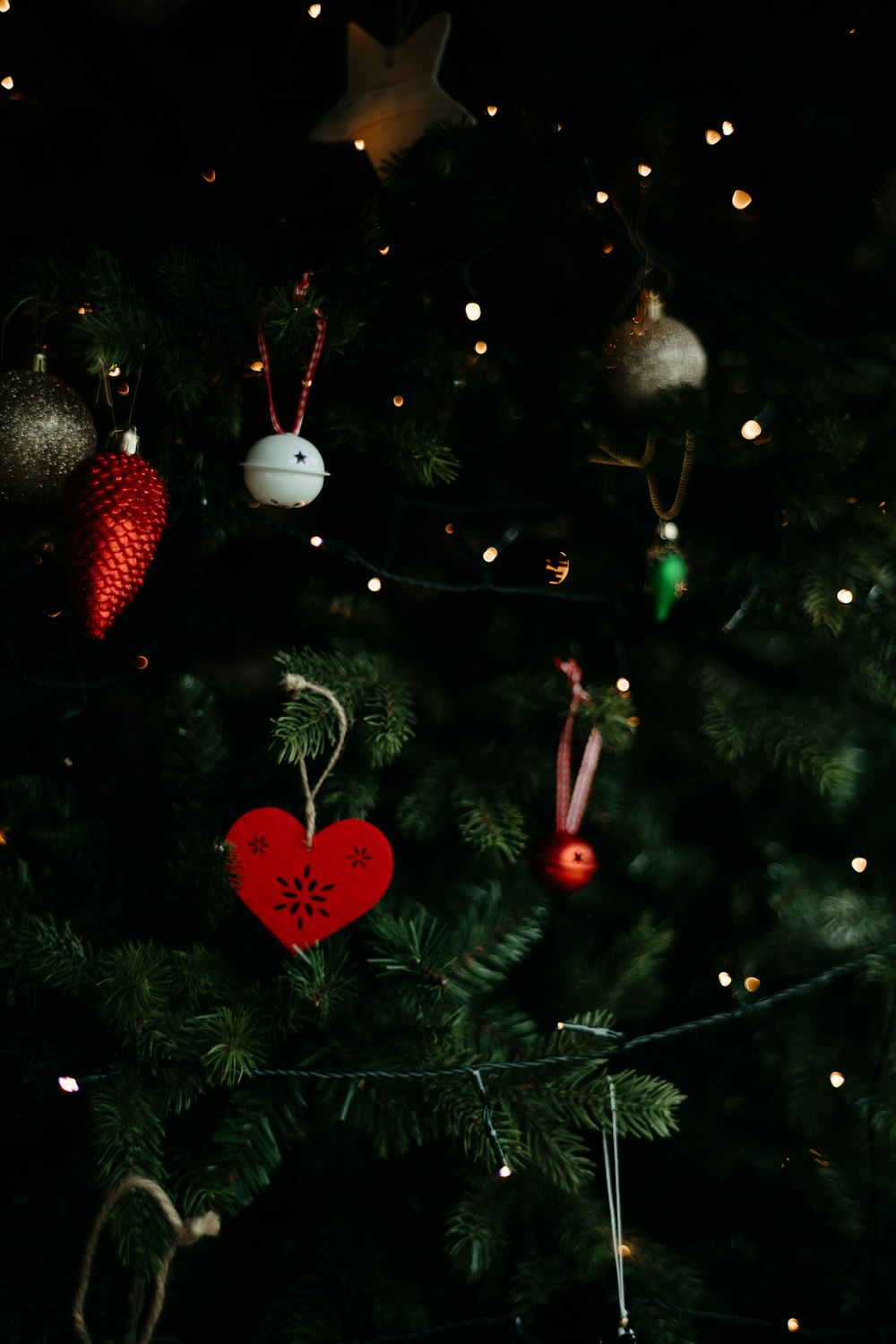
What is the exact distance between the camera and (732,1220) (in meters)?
0.85

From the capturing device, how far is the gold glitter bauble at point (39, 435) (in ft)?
2.21

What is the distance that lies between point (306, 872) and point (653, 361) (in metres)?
0.44

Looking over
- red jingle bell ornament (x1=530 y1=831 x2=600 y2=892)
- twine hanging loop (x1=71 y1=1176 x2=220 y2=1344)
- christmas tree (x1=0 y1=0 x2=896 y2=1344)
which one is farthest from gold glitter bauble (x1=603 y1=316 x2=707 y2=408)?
twine hanging loop (x1=71 y1=1176 x2=220 y2=1344)

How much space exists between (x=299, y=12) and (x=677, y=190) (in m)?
0.37

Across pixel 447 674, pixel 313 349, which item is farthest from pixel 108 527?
pixel 447 674

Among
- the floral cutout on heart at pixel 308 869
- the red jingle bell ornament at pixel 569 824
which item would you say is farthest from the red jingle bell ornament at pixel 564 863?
the floral cutout on heart at pixel 308 869

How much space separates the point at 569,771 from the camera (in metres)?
0.77

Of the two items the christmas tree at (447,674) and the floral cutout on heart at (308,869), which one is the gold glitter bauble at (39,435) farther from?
the floral cutout on heart at (308,869)

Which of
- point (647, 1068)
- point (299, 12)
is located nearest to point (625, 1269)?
point (647, 1068)

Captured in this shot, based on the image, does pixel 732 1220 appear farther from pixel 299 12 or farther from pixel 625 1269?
pixel 299 12

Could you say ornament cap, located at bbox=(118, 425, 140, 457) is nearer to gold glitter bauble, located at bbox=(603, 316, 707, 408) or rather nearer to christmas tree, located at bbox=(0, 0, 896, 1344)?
christmas tree, located at bbox=(0, 0, 896, 1344)

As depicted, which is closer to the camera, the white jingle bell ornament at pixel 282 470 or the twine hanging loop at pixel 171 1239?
the twine hanging loop at pixel 171 1239

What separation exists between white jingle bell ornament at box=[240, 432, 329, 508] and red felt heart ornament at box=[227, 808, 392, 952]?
0.22 m

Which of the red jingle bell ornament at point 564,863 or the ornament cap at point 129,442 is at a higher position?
the ornament cap at point 129,442
